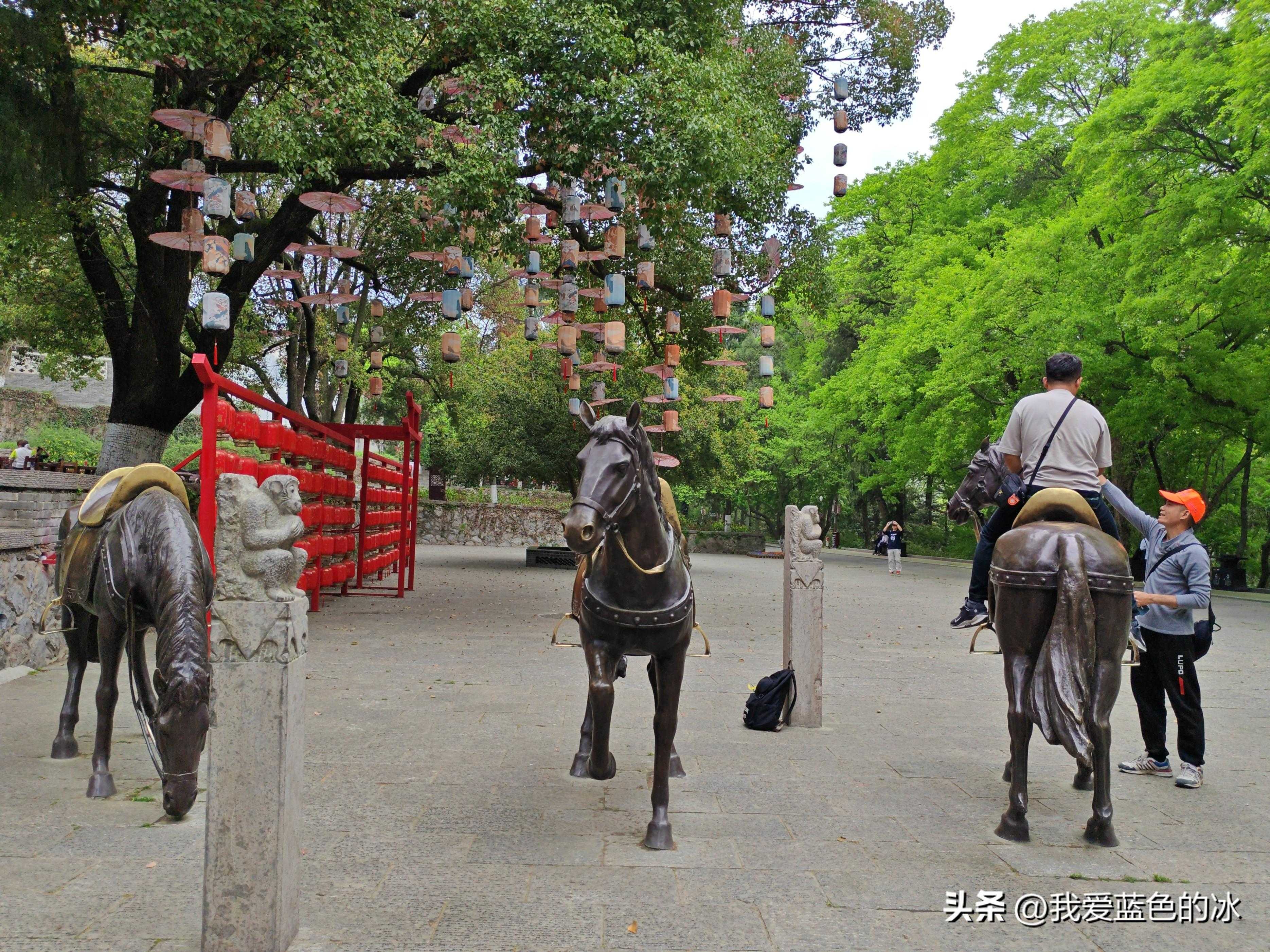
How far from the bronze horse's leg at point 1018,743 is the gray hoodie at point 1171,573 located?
4.08 feet

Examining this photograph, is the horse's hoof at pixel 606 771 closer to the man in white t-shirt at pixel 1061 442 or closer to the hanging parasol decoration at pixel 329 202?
the man in white t-shirt at pixel 1061 442

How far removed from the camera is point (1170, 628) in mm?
5602

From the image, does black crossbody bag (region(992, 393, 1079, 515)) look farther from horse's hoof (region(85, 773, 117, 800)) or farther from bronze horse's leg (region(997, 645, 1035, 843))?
horse's hoof (region(85, 773, 117, 800))

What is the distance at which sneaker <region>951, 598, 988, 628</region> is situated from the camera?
244 inches

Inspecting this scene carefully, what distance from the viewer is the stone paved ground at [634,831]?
352cm

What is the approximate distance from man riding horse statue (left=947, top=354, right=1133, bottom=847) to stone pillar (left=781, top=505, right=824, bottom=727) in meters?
1.92

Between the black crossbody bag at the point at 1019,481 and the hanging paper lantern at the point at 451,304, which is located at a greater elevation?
the hanging paper lantern at the point at 451,304

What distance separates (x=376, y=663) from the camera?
365 inches

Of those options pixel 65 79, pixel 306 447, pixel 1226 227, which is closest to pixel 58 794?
pixel 306 447

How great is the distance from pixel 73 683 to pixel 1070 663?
17.8 feet

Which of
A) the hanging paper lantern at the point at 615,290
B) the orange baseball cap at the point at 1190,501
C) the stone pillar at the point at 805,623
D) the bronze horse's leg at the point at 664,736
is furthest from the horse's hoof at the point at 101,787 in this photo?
the hanging paper lantern at the point at 615,290

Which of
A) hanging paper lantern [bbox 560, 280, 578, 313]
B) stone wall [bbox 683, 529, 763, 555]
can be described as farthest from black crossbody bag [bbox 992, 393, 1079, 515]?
stone wall [bbox 683, 529, 763, 555]

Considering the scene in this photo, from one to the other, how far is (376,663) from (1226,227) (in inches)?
625

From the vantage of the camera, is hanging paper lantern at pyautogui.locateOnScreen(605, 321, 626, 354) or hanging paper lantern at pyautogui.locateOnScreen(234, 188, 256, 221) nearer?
hanging paper lantern at pyautogui.locateOnScreen(234, 188, 256, 221)
